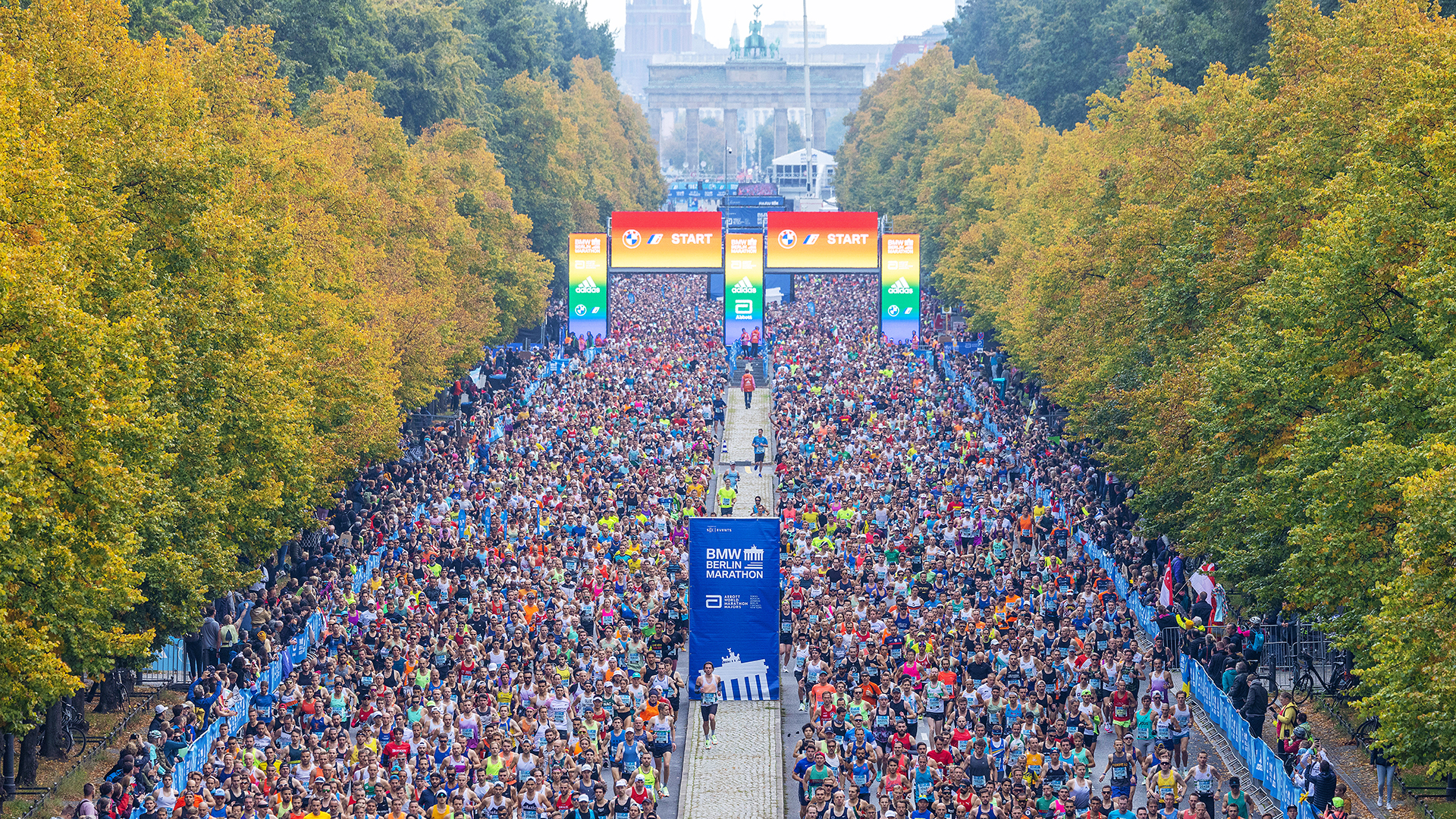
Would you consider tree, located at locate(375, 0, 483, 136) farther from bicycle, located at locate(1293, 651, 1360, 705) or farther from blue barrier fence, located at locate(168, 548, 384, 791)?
bicycle, located at locate(1293, 651, 1360, 705)

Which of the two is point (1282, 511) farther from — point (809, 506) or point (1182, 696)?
point (809, 506)

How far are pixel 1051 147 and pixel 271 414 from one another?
142 feet

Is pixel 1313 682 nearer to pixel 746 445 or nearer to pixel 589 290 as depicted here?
pixel 746 445

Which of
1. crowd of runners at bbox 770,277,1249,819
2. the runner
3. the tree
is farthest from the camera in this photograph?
the tree

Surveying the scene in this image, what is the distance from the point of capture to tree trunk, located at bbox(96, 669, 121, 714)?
93.5ft

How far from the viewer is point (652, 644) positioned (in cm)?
3050

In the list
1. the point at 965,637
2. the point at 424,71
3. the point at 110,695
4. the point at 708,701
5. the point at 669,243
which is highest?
the point at 424,71

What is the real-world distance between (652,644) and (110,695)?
8769 millimetres

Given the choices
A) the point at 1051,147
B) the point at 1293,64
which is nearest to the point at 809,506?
the point at 1293,64

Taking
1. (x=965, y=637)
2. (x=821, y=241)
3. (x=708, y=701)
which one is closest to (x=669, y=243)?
(x=821, y=241)

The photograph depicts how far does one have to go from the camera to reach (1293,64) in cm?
3644

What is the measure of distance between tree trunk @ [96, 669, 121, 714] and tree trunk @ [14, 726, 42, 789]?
3773mm

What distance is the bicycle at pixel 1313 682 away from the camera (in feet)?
90.1

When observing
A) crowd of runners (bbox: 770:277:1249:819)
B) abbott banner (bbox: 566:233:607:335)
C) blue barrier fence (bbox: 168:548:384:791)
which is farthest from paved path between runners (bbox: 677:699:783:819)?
abbott banner (bbox: 566:233:607:335)
